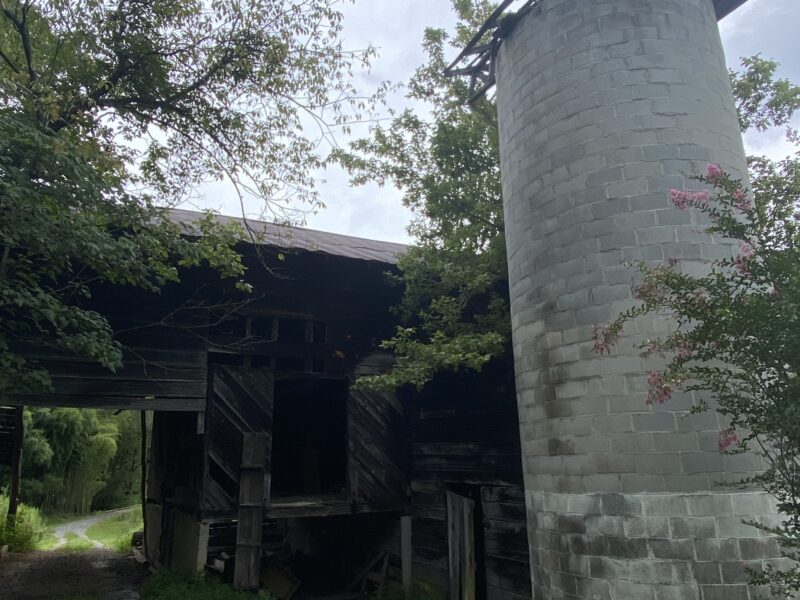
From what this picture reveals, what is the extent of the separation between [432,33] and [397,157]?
231cm

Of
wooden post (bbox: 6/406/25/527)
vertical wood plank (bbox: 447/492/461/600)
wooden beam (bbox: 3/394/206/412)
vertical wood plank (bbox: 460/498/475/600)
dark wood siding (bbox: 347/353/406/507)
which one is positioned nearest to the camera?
wooden beam (bbox: 3/394/206/412)

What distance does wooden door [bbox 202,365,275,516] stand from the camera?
9.15 m

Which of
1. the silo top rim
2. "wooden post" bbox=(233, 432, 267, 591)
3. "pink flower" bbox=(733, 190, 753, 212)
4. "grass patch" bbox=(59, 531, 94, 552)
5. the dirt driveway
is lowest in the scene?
"grass patch" bbox=(59, 531, 94, 552)

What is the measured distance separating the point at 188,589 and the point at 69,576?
5316mm

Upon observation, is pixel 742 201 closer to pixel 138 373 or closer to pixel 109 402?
pixel 138 373

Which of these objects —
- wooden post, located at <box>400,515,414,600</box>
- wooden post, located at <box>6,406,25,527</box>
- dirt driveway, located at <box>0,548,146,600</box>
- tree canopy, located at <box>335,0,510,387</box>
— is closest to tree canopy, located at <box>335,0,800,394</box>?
tree canopy, located at <box>335,0,510,387</box>

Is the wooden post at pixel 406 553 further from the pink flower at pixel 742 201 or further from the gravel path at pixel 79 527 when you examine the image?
the gravel path at pixel 79 527

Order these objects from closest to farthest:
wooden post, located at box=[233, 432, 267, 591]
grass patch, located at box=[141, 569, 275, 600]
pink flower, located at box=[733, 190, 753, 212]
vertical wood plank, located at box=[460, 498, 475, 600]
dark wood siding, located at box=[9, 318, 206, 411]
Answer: pink flower, located at box=[733, 190, 753, 212] → dark wood siding, located at box=[9, 318, 206, 411] → grass patch, located at box=[141, 569, 275, 600] → wooden post, located at box=[233, 432, 267, 591] → vertical wood plank, located at box=[460, 498, 475, 600]

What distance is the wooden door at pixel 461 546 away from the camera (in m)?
9.23

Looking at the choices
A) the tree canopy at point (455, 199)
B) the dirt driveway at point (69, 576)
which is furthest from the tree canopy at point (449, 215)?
the dirt driveway at point (69, 576)

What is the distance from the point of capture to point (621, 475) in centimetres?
512

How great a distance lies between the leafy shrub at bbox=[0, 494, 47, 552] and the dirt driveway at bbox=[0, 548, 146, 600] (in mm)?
599

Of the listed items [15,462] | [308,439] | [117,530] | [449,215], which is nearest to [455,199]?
[449,215]

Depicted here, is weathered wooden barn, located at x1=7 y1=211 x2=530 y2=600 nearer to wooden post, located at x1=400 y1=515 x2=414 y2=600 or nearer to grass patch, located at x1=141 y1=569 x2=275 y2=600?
wooden post, located at x1=400 y1=515 x2=414 y2=600
